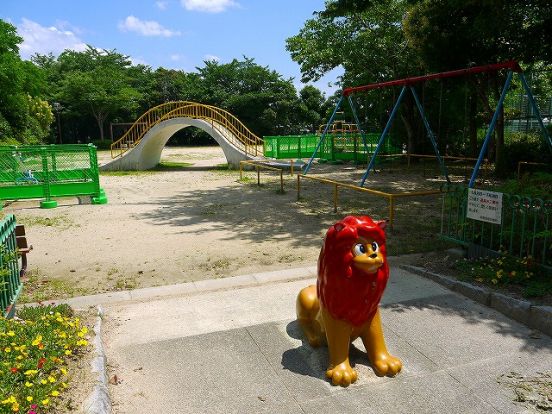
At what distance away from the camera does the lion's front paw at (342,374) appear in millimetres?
3273

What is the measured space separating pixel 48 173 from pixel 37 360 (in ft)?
33.0

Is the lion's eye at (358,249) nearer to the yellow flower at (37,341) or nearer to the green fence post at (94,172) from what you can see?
the yellow flower at (37,341)

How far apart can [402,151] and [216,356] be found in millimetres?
22080

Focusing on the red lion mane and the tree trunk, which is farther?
the tree trunk

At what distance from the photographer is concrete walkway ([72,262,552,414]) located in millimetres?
3113

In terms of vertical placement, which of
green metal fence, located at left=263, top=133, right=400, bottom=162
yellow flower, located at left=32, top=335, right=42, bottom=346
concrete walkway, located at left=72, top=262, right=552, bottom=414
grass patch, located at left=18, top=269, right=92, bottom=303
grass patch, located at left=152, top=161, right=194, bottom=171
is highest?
green metal fence, located at left=263, top=133, right=400, bottom=162

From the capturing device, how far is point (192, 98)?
4756cm

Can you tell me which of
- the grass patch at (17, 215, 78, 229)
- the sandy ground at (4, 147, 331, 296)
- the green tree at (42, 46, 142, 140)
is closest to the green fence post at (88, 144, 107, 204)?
the sandy ground at (4, 147, 331, 296)

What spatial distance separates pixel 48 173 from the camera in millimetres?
11828

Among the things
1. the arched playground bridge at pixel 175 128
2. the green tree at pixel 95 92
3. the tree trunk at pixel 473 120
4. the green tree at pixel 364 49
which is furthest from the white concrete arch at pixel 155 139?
the green tree at pixel 95 92

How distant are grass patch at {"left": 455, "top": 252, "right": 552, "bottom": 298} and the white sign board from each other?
45 cm

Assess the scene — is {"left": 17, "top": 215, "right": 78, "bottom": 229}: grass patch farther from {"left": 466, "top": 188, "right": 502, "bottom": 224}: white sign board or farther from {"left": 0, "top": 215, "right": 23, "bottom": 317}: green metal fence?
{"left": 466, "top": 188, "right": 502, "bottom": 224}: white sign board

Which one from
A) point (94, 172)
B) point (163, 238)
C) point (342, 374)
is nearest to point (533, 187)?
point (342, 374)

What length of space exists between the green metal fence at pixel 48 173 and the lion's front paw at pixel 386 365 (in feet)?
34.1
